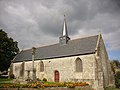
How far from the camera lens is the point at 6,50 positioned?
4134 cm

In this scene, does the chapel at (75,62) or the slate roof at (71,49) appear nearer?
the chapel at (75,62)

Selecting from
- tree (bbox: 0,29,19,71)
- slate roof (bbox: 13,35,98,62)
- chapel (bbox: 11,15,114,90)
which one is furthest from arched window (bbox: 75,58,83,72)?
tree (bbox: 0,29,19,71)

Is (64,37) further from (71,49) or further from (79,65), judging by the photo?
(79,65)

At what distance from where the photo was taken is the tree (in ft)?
128

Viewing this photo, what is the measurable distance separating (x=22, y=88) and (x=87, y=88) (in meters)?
10.0

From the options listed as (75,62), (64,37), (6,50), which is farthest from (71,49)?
(6,50)

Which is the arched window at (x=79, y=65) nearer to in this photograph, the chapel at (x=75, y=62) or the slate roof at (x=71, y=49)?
the chapel at (x=75, y=62)

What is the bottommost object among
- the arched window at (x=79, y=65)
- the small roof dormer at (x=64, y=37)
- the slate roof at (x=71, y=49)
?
the arched window at (x=79, y=65)

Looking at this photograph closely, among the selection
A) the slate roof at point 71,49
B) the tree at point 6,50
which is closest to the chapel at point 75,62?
the slate roof at point 71,49

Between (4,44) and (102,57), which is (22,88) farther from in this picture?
(4,44)

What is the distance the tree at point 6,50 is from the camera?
1530 inches

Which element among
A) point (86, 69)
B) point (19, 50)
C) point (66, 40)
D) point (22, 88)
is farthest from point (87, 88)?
point (19, 50)

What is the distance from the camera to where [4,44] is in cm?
3891

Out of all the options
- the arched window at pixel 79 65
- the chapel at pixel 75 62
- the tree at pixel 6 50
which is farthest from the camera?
the tree at pixel 6 50
